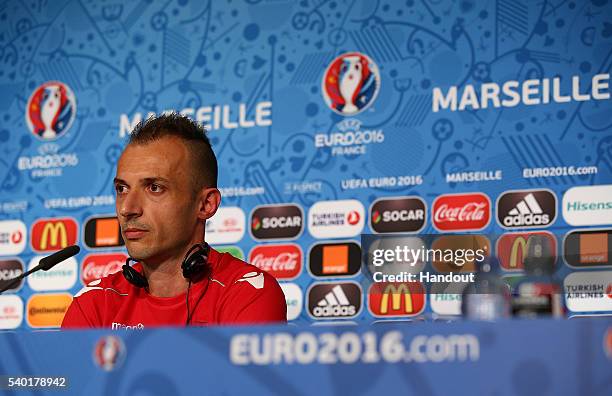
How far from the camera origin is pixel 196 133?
1.97 m

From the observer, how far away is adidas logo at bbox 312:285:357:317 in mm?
3492

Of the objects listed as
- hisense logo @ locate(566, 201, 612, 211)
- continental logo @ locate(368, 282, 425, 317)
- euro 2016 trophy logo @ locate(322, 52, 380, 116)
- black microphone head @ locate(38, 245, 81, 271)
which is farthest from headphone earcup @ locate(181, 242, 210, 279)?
euro 2016 trophy logo @ locate(322, 52, 380, 116)

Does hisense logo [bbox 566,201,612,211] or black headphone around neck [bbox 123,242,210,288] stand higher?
hisense logo [bbox 566,201,612,211]

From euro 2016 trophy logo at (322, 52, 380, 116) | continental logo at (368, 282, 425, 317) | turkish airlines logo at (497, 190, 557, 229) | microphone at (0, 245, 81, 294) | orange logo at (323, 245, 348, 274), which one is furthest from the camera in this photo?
euro 2016 trophy logo at (322, 52, 380, 116)

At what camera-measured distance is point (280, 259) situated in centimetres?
362

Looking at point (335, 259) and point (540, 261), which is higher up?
point (540, 261)

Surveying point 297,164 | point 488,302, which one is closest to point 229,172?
point 297,164

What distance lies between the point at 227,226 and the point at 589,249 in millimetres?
1376

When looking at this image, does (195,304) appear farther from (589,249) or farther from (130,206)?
(589,249)

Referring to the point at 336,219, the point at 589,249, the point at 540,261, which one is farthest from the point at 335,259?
the point at 540,261

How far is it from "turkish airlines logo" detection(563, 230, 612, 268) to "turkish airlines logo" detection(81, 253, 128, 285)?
1777mm

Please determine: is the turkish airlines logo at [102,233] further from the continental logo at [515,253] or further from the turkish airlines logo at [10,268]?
the continental logo at [515,253]

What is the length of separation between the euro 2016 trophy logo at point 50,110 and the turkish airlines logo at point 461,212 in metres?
1.69

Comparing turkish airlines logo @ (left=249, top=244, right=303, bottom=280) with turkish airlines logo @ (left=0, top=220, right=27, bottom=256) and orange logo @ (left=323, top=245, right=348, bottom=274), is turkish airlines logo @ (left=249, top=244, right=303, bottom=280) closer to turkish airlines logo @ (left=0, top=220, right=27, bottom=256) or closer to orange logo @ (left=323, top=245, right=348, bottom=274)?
orange logo @ (left=323, top=245, right=348, bottom=274)
